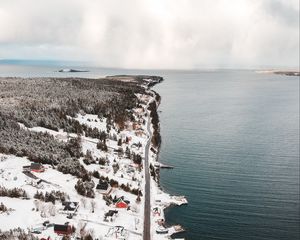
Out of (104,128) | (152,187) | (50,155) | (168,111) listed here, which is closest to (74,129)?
(104,128)

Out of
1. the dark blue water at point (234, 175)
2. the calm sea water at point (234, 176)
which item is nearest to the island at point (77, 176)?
the calm sea water at point (234, 176)

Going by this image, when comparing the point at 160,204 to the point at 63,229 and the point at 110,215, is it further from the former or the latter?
the point at 63,229

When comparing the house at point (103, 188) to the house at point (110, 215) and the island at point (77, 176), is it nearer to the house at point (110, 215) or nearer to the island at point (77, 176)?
the island at point (77, 176)

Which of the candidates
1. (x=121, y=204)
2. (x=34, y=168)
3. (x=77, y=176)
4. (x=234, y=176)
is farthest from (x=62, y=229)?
(x=234, y=176)

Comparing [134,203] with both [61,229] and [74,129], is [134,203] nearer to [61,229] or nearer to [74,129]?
[61,229]

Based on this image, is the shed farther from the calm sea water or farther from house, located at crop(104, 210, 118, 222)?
the calm sea water

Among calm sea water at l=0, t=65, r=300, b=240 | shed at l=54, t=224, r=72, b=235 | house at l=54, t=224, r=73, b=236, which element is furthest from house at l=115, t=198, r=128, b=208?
shed at l=54, t=224, r=72, b=235
